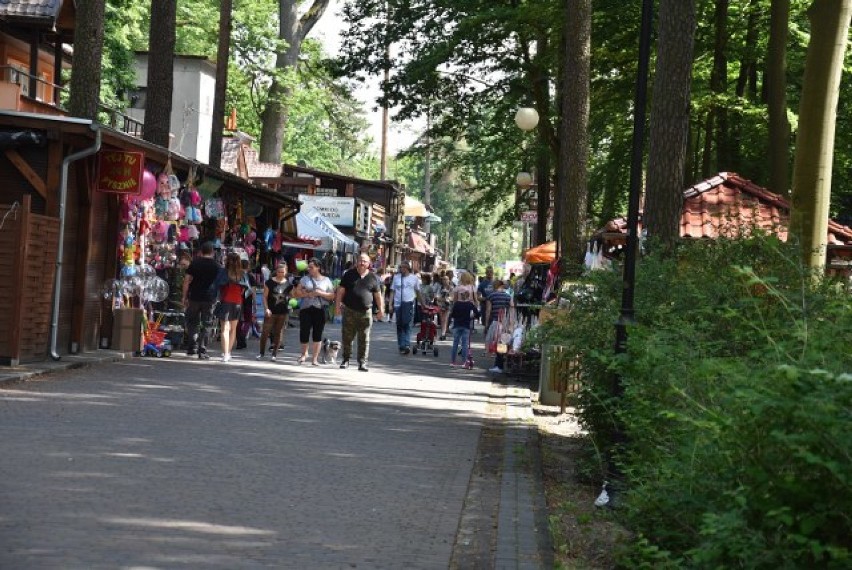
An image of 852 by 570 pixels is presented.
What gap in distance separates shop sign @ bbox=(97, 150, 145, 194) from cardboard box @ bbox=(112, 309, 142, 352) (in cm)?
213

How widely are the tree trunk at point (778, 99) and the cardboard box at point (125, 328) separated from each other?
1169 centimetres

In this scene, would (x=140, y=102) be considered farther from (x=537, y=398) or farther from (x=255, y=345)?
(x=537, y=398)

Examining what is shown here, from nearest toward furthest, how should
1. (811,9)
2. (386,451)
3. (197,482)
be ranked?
(197,482)
(386,451)
(811,9)

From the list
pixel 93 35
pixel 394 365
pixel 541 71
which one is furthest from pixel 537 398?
pixel 541 71

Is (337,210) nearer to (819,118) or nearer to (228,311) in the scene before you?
(228,311)

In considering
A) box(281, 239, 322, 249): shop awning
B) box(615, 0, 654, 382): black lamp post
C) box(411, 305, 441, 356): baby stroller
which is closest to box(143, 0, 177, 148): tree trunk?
box(411, 305, 441, 356): baby stroller

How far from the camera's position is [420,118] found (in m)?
36.7

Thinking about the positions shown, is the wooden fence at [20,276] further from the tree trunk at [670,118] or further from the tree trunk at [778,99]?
the tree trunk at [778,99]

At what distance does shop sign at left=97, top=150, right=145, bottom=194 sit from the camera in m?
21.1

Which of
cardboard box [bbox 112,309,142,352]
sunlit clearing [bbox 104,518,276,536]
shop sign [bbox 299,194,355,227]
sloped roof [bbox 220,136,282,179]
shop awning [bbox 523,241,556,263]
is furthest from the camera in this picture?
shop sign [bbox 299,194,355,227]

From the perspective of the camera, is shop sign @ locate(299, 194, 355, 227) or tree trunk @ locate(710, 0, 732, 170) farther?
shop sign @ locate(299, 194, 355, 227)

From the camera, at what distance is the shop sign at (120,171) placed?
21.1 meters

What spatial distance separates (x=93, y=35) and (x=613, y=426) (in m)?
13.8

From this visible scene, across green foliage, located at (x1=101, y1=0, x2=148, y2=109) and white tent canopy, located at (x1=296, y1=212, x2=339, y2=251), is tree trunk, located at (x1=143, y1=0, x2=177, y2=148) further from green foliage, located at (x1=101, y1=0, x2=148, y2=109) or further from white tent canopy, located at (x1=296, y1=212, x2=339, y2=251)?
white tent canopy, located at (x1=296, y1=212, x2=339, y2=251)
